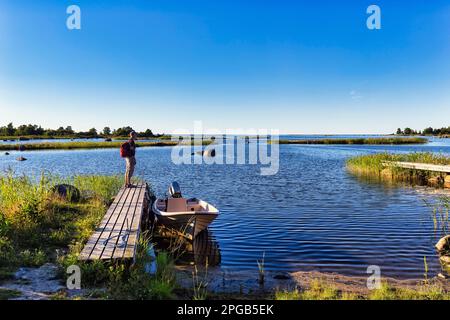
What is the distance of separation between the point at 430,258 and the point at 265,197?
12063mm

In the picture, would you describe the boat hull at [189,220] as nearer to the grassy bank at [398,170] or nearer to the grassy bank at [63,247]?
the grassy bank at [63,247]

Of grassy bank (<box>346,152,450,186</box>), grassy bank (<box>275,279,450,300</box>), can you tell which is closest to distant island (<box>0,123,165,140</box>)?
grassy bank (<box>346,152,450,186</box>)

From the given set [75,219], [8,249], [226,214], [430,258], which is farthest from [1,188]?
[430,258]

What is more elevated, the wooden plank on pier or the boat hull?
the wooden plank on pier

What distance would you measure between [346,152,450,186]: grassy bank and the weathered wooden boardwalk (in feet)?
70.8

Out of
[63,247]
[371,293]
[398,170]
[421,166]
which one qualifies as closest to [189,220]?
[63,247]

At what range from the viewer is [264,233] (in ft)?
45.9

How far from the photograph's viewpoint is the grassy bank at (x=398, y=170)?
2711 cm

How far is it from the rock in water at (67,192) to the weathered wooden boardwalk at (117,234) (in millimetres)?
2893

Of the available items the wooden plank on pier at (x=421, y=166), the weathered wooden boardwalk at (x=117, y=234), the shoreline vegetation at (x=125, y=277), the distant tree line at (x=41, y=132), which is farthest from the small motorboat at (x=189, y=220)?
the distant tree line at (x=41, y=132)

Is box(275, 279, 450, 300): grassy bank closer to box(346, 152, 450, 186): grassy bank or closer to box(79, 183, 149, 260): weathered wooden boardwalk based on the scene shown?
box(79, 183, 149, 260): weathered wooden boardwalk

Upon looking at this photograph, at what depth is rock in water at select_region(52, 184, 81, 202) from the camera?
16281mm

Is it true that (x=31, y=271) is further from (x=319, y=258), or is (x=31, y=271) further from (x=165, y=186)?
(x=165, y=186)

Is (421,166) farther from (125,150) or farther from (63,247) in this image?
(63,247)
